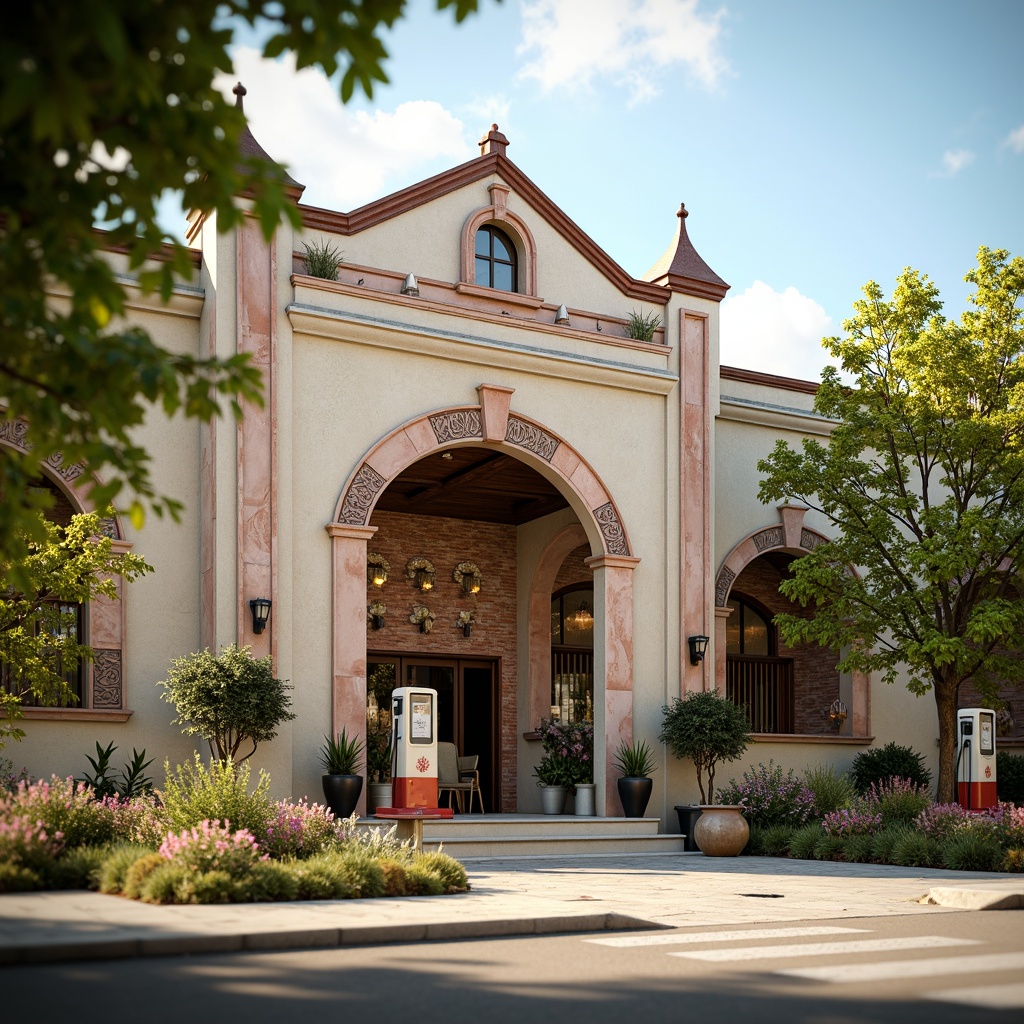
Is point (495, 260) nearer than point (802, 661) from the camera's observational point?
Yes

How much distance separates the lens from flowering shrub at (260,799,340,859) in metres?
10.8

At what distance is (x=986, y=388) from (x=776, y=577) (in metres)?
6.62

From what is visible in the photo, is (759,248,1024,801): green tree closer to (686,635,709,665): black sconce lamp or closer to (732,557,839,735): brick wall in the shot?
(686,635,709,665): black sconce lamp

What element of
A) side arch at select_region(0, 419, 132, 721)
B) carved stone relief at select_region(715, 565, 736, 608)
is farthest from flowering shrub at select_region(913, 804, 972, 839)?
side arch at select_region(0, 419, 132, 721)

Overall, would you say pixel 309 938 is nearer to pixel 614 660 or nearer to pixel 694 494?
pixel 614 660

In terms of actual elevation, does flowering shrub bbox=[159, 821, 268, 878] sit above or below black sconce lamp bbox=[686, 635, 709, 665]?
below

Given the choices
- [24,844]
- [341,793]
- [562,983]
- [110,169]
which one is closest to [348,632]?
[341,793]

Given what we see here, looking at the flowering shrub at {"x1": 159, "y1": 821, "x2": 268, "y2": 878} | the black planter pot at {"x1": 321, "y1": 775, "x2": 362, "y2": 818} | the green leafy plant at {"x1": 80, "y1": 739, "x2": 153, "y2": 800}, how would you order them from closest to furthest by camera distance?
the flowering shrub at {"x1": 159, "y1": 821, "x2": 268, "y2": 878}
the green leafy plant at {"x1": 80, "y1": 739, "x2": 153, "y2": 800}
the black planter pot at {"x1": 321, "y1": 775, "x2": 362, "y2": 818}

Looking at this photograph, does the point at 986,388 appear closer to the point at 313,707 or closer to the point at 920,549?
the point at 920,549

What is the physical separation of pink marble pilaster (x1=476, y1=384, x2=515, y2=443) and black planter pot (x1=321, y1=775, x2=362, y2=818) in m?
4.96

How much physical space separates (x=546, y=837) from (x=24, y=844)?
8.14m

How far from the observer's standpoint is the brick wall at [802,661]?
74.1 feet

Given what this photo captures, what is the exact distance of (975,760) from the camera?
16.5 m

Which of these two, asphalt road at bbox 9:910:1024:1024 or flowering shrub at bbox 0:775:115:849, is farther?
flowering shrub at bbox 0:775:115:849
